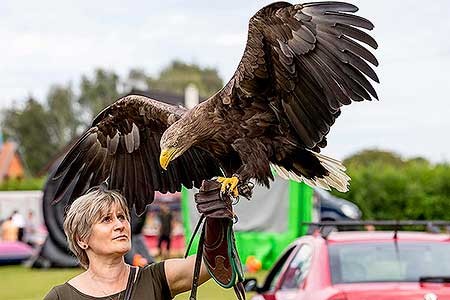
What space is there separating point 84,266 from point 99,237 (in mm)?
242

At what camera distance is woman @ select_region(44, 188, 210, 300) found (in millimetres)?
3625

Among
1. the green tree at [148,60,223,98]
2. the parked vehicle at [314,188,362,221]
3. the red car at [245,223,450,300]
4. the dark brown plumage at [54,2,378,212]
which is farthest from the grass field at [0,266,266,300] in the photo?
the green tree at [148,60,223,98]

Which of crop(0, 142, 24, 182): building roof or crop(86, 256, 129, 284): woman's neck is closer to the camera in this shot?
crop(86, 256, 129, 284): woman's neck

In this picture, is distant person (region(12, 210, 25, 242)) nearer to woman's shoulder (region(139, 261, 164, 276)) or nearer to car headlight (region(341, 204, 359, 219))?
car headlight (region(341, 204, 359, 219))

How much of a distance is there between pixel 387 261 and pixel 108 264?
10.2 ft

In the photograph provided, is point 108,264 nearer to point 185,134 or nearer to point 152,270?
point 152,270

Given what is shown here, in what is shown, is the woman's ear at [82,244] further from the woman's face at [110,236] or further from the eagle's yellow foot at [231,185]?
the eagle's yellow foot at [231,185]

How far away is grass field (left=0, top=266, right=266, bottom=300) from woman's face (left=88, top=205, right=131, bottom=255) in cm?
694

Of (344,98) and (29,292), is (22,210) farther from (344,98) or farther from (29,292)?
(344,98)

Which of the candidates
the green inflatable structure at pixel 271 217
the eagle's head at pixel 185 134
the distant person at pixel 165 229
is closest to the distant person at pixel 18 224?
the distant person at pixel 165 229

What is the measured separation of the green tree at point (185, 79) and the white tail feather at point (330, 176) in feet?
224

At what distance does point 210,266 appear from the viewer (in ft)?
11.8

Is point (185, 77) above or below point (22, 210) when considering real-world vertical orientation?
above

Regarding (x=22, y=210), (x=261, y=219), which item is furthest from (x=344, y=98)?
(x=22, y=210)
